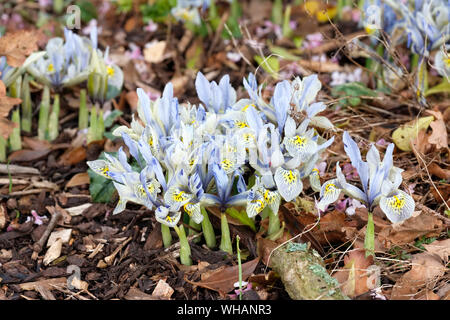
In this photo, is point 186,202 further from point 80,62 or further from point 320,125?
point 80,62

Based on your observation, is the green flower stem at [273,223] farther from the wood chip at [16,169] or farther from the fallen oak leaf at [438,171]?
the wood chip at [16,169]

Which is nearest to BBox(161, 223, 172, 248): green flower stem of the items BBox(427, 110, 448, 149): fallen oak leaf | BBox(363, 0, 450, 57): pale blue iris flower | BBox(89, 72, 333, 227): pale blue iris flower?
BBox(89, 72, 333, 227): pale blue iris flower

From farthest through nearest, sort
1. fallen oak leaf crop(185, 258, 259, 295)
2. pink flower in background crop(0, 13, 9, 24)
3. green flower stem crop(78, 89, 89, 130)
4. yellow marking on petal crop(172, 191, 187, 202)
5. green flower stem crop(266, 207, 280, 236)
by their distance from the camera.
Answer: pink flower in background crop(0, 13, 9, 24) < green flower stem crop(78, 89, 89, 130) < green flower stem crop(266, 207, 280, 236) < fallen oak leaf crop(185, 258, 259, 295) < yellow marking on petal crop(172, 191, 187, 202)

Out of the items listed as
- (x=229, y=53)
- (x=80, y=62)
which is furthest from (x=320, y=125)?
(x=229, y=53)

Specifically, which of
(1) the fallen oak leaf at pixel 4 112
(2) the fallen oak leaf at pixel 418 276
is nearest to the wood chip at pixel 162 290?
(2) the fallen oak leaf at pixel 418 276

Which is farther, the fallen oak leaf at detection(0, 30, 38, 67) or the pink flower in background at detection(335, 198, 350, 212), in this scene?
the fallen oak leaf at detection(0, 30, 38, 67)

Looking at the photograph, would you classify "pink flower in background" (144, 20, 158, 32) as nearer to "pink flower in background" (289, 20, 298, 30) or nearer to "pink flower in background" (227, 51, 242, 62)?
"pink flower in background" (227, 51, 242, 62)
